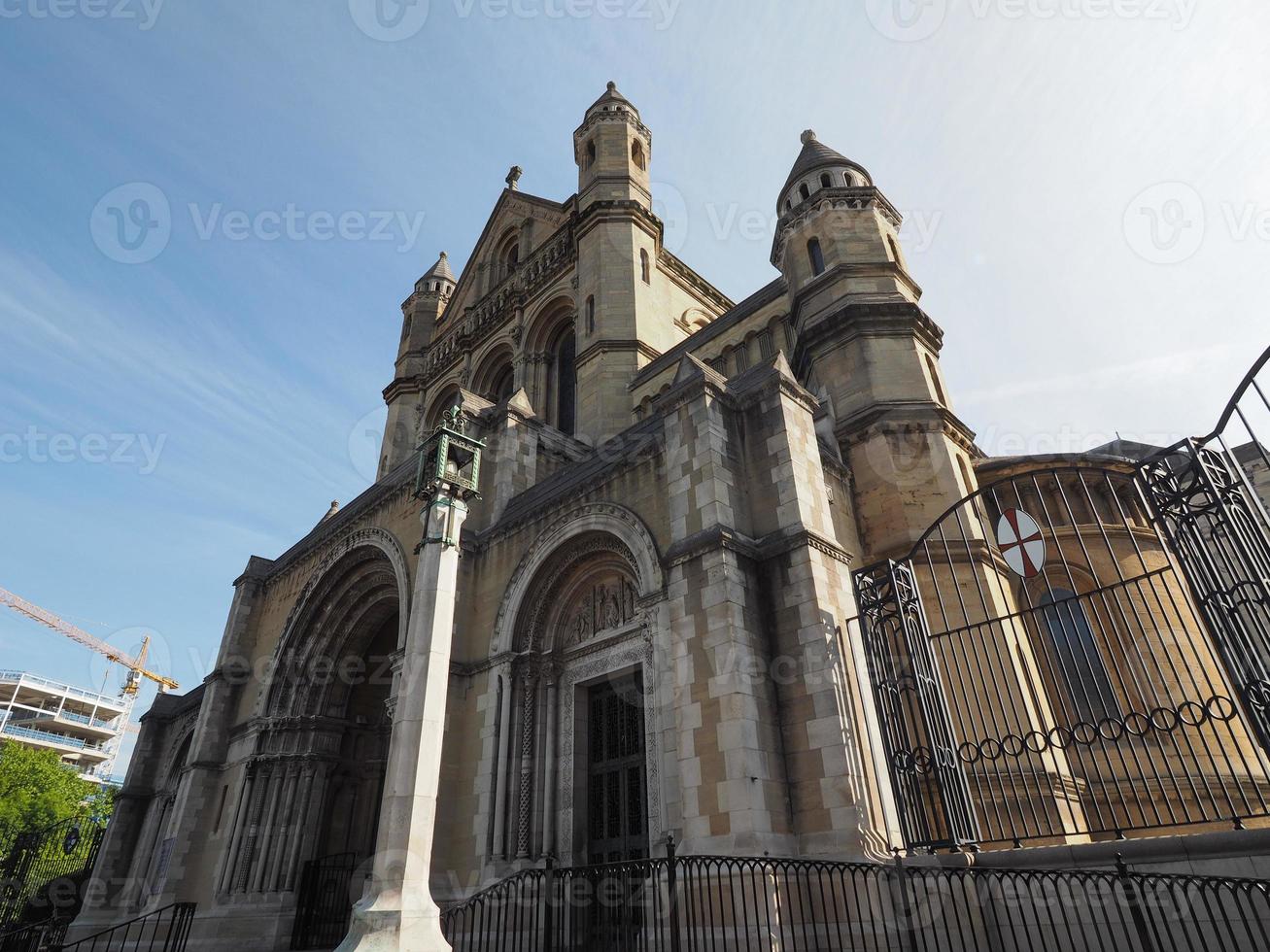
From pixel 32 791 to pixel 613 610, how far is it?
131ft

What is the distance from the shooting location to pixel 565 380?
76.0 feet

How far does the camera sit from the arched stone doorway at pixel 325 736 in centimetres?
1505

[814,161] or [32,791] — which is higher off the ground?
[814,161]

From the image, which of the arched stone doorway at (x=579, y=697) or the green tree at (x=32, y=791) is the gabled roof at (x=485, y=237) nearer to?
the arched stone doorway at (x=579, y=697)

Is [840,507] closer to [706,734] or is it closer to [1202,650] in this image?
[706,734]

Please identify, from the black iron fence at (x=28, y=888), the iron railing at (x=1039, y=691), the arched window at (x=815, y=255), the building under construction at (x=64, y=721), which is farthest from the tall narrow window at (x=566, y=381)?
the building under construction at (x=64, y=721)

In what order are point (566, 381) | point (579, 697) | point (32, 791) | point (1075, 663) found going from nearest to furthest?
point (1075, 663) < point (579, 697) < point (566, 381) < point (32, 791)

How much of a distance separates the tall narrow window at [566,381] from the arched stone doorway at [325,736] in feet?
24.1

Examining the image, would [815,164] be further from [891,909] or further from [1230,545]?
[891,909]

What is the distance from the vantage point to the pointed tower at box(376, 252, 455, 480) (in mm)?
27609

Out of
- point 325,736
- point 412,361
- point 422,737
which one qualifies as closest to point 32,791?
point 412,361

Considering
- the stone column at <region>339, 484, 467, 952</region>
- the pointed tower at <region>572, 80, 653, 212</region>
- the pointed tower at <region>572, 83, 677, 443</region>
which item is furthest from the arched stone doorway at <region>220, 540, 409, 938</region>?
the pointed tower at <region>572, 80, 653, 212</region>

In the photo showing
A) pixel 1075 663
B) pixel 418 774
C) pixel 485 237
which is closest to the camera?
pixel 1075 663

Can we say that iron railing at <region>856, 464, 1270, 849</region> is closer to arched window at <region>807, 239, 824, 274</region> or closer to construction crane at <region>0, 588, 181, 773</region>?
arched window at <region>807, 239, 824, 274</region>
